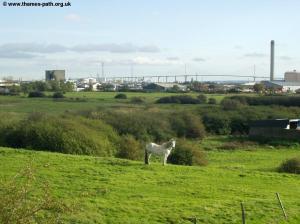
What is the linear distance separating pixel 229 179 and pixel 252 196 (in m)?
4.45

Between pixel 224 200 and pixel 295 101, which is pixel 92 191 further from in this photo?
pixel 295 101

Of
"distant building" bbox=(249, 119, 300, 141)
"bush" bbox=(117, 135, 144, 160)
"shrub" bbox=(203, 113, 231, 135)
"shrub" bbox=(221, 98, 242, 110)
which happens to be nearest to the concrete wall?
"distant building" bbox=(249, 119, 300, 141)

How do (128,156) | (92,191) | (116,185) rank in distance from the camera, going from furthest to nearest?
(128,156) → (116,185) → (92,191)

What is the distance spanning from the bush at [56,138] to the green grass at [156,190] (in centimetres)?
822

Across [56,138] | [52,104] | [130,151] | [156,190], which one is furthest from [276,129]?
[156,190]

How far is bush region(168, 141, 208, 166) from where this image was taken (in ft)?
136

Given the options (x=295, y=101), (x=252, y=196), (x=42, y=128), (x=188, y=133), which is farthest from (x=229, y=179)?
(x=295, y=101)

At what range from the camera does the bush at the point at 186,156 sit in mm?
41553

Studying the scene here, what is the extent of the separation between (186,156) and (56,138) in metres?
9.18

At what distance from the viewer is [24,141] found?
4272 centimetres

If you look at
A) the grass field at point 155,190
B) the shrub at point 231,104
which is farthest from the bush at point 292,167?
the shrub at point 231,104

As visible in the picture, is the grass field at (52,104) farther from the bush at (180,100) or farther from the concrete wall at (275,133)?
the concrete wall at (275,133)

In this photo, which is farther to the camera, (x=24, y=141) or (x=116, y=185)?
(x=24, y=141)

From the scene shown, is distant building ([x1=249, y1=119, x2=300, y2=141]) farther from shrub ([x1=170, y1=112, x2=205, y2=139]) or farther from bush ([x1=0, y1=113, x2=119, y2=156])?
bush ([x1=0, y1=113, x2=119, y2=156])
